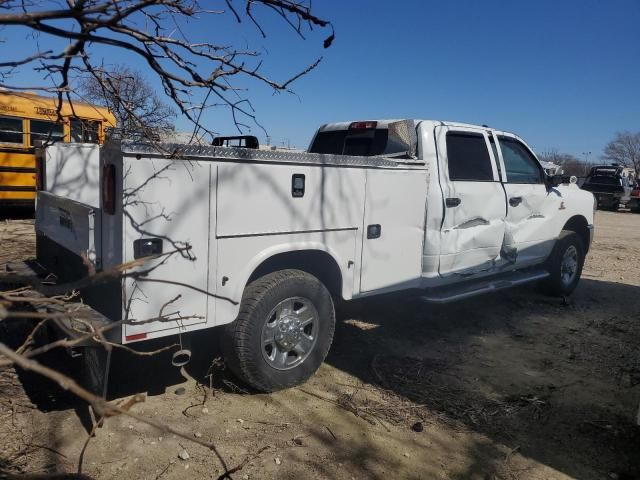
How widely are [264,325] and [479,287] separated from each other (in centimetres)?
284

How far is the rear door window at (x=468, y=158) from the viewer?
5516 millimetres

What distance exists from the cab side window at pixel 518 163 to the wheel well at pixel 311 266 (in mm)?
2824

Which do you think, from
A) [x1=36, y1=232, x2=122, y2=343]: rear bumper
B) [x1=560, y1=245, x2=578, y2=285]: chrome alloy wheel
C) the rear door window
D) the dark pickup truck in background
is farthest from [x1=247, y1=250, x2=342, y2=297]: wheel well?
the dark pickup truck in background

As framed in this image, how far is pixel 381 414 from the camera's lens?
401 centimetres

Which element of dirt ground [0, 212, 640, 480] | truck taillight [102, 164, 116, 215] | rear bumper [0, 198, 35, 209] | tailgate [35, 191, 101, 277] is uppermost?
truck taillight [102, 164, 116, 215]

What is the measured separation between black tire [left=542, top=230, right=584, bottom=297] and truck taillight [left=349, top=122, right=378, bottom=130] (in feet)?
10.7

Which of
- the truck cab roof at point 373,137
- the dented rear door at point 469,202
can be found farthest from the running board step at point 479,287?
the truck cab roof at point 373,137

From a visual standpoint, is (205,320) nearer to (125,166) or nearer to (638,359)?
(125,166)

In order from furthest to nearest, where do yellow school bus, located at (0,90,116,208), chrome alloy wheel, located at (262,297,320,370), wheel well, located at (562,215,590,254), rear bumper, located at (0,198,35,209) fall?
rear bumper, located at (0,198,35,209), yellow school bus, located at (0,90,116,208), wheel well, located at (562,215,590,254), chrome alloy wheel, located at (262,297,320,370)

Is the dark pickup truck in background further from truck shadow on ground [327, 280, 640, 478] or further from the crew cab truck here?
the crew cab truck

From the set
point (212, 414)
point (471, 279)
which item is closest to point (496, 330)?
point (471, 279)

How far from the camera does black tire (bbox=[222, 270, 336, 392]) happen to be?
389 cm

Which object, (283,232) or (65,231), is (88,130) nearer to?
(65,231)

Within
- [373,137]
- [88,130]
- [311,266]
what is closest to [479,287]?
[373,137]
